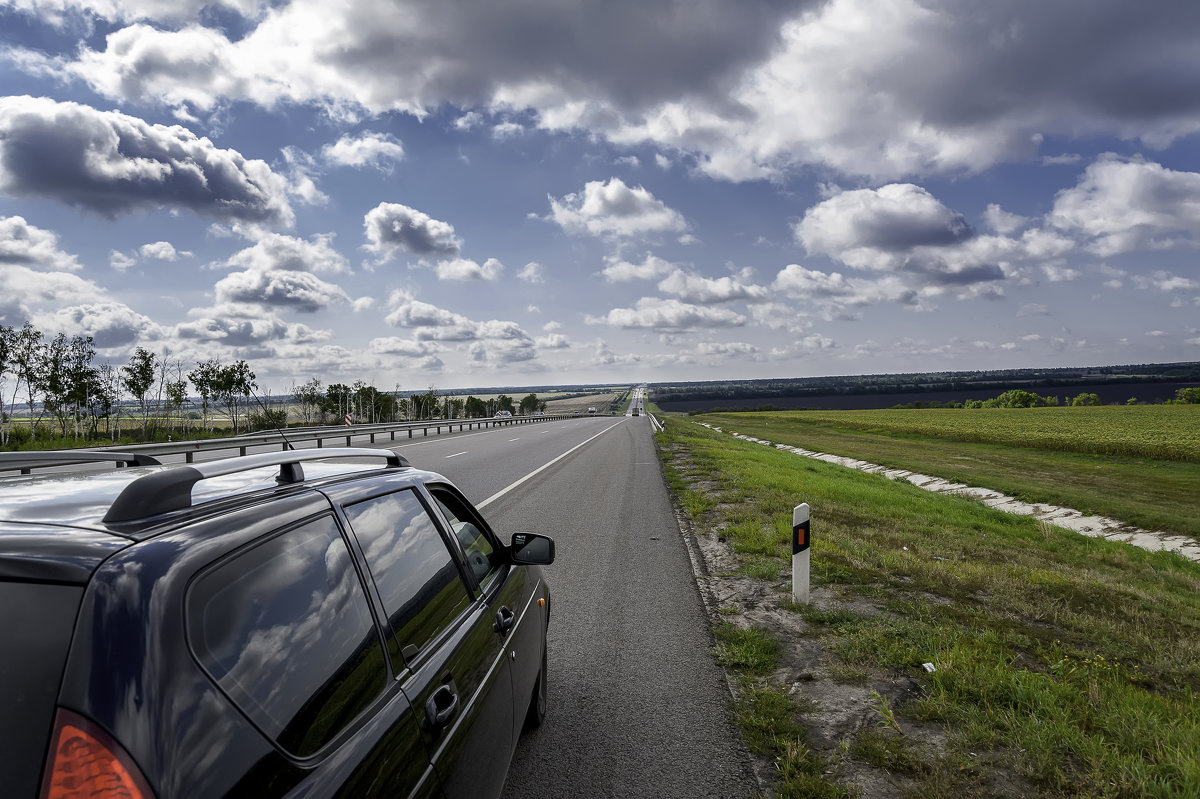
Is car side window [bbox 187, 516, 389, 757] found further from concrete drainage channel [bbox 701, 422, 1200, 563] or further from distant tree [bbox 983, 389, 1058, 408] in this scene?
distant tree [bbox 983, 389, 1058, 408]

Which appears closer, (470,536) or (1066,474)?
(470,536)

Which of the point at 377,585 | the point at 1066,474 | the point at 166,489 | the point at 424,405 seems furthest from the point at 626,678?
the point at 424,405

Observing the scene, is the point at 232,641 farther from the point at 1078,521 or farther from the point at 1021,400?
the point at 1021,400

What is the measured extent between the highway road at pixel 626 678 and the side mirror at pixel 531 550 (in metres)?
1.09

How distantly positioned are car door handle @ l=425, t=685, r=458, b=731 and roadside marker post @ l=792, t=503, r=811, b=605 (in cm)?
464

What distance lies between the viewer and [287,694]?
1.57 metres

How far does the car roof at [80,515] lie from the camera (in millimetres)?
1295

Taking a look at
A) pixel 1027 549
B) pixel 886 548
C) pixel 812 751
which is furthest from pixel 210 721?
pixel 1027 549

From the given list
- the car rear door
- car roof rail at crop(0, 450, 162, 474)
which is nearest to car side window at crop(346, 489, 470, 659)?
the car rear door

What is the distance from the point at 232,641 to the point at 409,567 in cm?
94

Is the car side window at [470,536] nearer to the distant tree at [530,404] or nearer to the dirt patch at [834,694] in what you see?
the dirt patch at [834,694]

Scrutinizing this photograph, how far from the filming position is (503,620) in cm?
311

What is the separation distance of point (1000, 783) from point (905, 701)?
939mm

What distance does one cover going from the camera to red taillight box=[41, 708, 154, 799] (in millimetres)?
1133
